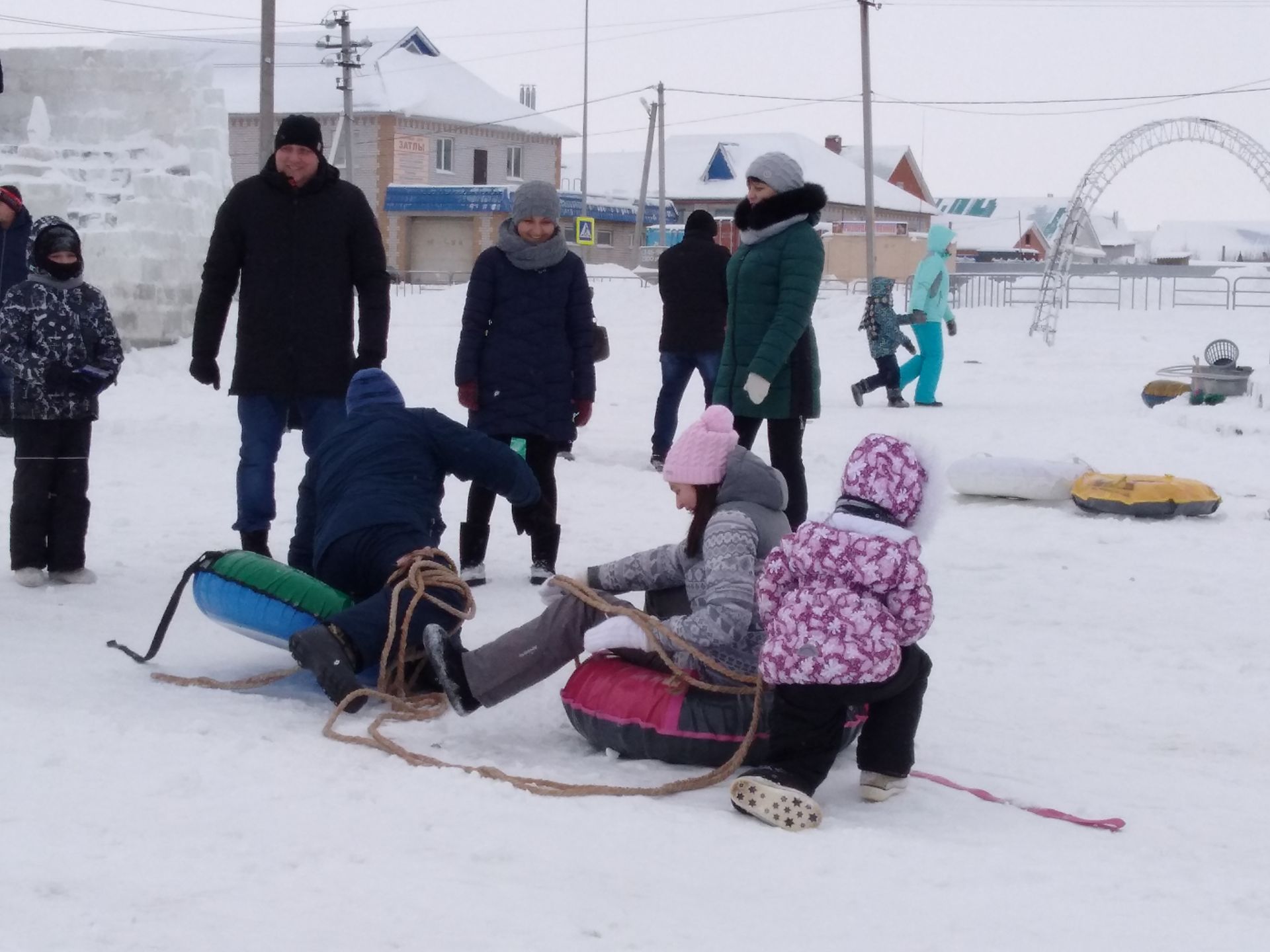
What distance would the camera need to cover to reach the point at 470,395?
648 cm

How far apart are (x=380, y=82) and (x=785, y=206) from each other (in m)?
45.2

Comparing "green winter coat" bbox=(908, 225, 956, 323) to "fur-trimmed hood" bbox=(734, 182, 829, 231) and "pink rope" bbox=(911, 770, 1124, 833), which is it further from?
"pink rope" bbox=(911, 770, 1124, 833)

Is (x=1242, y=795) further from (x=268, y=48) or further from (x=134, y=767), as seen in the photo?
(x=268, y=48)

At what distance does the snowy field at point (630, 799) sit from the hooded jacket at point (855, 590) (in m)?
0.20

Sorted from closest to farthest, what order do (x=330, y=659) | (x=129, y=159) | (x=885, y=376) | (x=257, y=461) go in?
(x=330, y=659), (x=257, y=461), (x=885, y=376), (x=129, y=159)

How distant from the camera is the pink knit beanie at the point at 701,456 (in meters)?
4.38

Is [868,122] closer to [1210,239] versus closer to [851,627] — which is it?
[851,627]

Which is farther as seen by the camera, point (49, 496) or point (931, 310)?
point (931, 310)

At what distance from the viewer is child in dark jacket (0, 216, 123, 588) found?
607 cm

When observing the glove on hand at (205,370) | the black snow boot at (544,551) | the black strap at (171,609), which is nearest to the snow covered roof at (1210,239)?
the black snow boot at (544,551)

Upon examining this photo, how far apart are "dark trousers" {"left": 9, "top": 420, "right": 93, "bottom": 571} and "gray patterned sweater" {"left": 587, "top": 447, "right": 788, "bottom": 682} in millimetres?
2632

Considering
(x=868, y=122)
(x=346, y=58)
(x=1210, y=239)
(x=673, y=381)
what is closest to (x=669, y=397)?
(x=673, y=381)

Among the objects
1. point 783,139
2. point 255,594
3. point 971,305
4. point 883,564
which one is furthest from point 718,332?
point 783,139

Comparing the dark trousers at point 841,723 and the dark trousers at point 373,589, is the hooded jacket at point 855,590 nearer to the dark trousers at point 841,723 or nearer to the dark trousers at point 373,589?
the dark trousers at point 841,723
